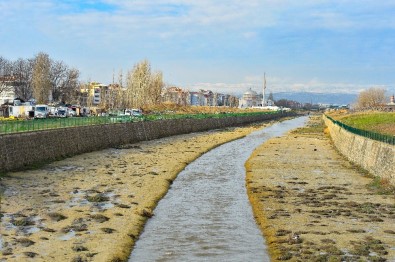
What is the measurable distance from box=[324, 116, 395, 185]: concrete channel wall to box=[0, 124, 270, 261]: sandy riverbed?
42.7ft

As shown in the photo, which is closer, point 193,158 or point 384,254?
point 384,254

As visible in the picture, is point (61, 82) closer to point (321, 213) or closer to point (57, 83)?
point (57, 83)

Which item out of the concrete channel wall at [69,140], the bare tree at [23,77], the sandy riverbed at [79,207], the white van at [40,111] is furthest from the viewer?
the bare tree at [23,77]

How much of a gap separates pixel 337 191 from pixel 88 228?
49.7ft

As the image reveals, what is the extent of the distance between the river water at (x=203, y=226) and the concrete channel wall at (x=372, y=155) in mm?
8467

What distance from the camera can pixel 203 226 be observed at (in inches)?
842

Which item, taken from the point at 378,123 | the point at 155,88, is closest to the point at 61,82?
the point at 155,88

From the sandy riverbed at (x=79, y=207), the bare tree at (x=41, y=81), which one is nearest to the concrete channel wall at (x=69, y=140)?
the sandy riverbed at (x=79, y=207)

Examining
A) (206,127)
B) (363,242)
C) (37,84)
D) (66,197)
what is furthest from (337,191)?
(37,84)

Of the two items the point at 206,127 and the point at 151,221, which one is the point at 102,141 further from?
the point at 206,127

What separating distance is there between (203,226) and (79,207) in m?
6.42

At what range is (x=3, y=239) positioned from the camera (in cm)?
1828

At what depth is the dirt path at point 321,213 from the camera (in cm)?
1766

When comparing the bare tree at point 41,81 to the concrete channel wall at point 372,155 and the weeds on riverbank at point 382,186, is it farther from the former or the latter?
the weeds on riverbank at point 382,186
